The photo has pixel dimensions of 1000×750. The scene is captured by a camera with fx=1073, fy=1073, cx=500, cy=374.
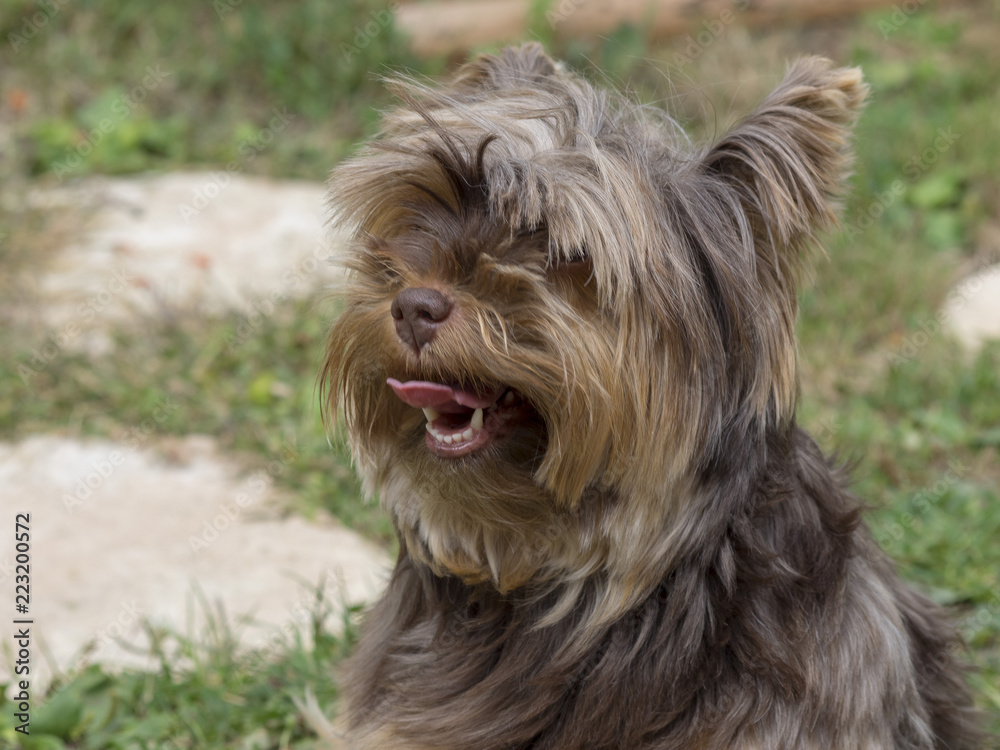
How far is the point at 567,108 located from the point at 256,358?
339 centimetres

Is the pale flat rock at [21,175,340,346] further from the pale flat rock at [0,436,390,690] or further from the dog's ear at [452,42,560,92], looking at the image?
the dog's ear at [452,42,560,92]

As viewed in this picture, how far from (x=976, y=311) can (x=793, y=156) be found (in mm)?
3953

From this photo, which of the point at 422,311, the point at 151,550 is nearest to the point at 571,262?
the point at 422,311

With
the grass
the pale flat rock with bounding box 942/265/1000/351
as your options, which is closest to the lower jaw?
the grass

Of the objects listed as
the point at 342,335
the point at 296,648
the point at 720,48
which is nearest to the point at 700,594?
the point at 342,335

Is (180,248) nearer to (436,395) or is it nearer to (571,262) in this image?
(436,395)

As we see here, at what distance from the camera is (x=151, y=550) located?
4.32 meters

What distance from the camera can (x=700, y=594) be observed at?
98.5 inches

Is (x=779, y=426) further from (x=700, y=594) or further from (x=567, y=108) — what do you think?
(x=567, y=108)

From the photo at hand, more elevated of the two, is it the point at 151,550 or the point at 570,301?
the point at 570,301

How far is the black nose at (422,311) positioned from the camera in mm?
2283

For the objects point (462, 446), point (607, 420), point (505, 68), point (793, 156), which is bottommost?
point (462, 446)

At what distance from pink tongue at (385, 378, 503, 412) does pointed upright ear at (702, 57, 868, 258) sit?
705mm

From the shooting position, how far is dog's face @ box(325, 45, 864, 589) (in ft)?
7.61
